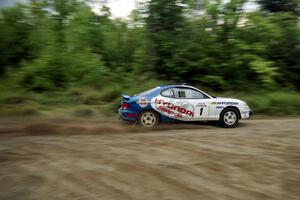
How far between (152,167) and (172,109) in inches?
217

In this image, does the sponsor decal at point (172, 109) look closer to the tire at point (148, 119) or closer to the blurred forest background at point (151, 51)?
the tire at point (148, 119)

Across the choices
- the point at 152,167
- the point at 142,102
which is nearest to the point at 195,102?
the point at 142,102

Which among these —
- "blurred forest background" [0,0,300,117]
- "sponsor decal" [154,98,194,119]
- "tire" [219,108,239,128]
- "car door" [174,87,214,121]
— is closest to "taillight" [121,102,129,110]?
"sponsor decal" [154,98,194,119]

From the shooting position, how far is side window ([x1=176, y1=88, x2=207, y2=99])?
486 inches

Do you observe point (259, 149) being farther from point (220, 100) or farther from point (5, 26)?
point (5, 26)

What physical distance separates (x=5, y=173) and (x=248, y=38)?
17.7 m

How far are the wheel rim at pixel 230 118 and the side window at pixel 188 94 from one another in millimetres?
911

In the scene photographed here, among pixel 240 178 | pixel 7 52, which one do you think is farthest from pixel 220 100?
pixel 7 52

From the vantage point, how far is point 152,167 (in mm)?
6789

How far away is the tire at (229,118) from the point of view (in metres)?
12.6

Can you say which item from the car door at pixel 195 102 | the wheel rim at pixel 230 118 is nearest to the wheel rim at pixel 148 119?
the car door at pixel 195 102

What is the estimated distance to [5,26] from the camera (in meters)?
22.1

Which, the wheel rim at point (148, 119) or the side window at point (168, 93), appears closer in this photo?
the wheel rim at point (148, 119)

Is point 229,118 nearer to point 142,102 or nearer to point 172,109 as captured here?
point 172,109
